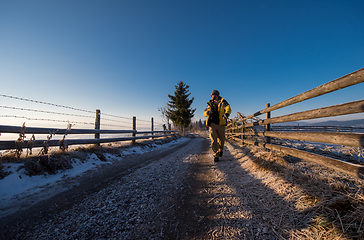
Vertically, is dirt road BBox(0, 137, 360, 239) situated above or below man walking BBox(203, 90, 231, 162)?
below

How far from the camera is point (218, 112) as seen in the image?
4422 millimetres

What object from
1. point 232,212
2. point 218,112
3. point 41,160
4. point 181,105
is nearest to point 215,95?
point 218,112

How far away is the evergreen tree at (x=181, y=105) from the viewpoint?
79.4 feet

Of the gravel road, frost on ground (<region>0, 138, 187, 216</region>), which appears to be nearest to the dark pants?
the gravel road

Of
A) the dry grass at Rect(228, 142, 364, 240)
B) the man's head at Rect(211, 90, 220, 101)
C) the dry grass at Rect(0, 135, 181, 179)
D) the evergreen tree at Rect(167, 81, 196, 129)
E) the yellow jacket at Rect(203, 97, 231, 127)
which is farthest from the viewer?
the evergreen tree at Rect(167, 81, 196, 129)

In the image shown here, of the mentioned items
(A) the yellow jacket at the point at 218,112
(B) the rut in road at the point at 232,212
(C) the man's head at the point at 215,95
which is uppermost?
(C) the man's head at the point at 215,95

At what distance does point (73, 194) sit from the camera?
2.29 metres

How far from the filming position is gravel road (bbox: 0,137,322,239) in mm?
1427

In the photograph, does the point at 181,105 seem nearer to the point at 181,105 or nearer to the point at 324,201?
the point at 181,105

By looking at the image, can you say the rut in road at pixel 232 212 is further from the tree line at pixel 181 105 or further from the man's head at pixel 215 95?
the tree line at pixel 181 105

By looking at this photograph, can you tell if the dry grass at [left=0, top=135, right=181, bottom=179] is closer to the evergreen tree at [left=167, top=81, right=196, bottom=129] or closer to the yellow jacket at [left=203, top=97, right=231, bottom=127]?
the yellow jacket at [left=203, top=97, right=231, bottom=127]

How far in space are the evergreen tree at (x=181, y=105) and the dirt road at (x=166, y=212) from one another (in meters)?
21.5

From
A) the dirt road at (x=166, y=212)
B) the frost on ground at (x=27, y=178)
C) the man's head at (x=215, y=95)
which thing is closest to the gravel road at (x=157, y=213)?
the dirt road at (x=166, y=212)

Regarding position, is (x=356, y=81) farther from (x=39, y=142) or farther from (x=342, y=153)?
(x=39, y=142)
